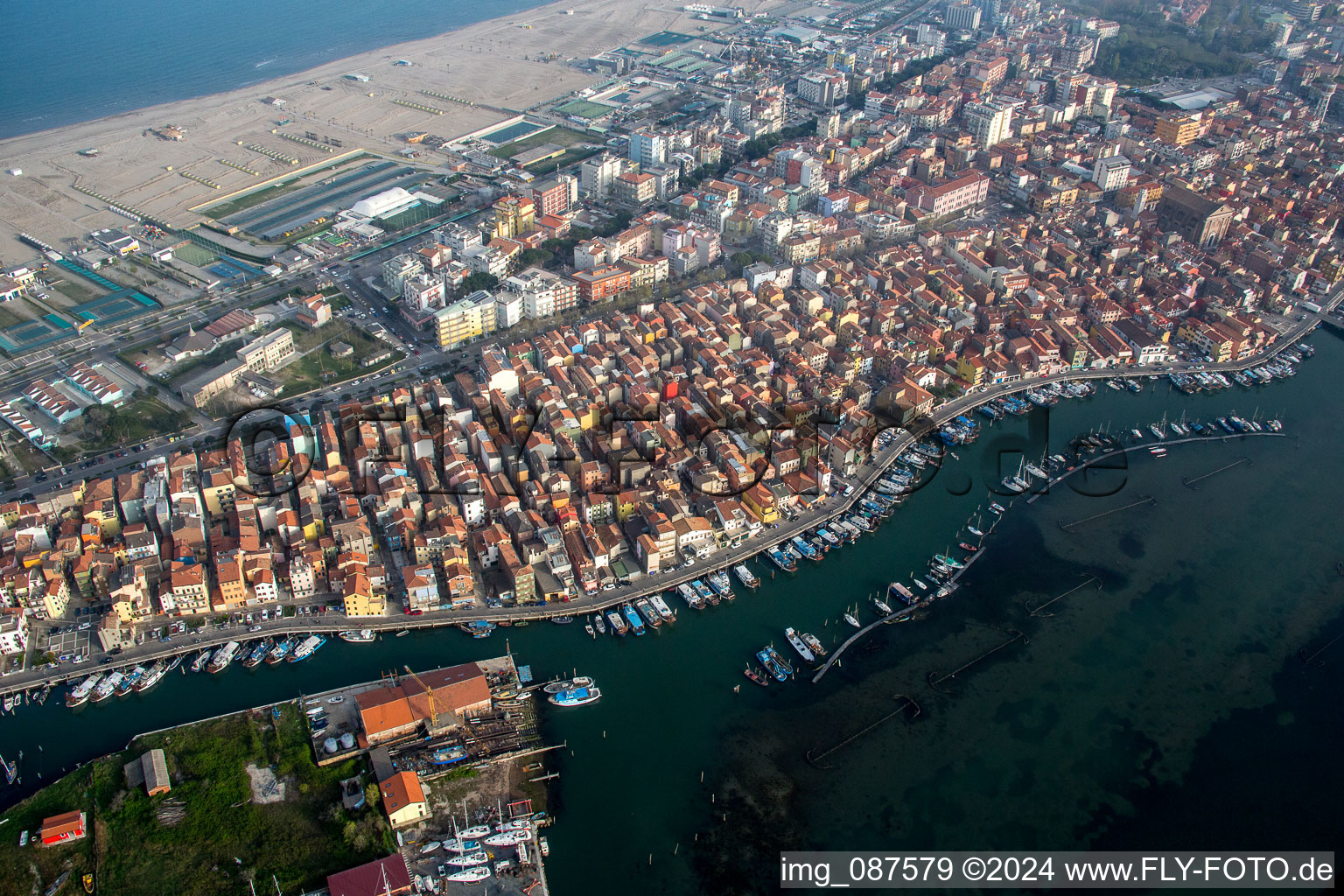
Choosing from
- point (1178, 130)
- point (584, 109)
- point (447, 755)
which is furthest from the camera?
point (584, 109)

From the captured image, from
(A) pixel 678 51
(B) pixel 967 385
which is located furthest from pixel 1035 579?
(A) pixel 678 51

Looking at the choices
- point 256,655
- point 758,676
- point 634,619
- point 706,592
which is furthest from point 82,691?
point 758,676

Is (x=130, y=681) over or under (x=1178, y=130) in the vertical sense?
under

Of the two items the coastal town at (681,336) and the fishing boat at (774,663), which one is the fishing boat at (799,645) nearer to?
the fishing boat at (774,663)

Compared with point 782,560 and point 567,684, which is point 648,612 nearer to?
point 567,684

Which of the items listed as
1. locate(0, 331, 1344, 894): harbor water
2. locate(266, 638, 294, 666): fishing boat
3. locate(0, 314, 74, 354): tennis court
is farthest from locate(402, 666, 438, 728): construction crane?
locate(0, 314, 74, 354): tennis court

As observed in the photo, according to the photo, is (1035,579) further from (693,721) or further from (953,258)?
(953,258)
